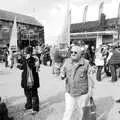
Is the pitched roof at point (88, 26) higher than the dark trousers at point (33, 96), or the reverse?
the pitched roof at point (88, 26)

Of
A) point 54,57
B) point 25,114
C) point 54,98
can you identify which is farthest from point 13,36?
point 25,114

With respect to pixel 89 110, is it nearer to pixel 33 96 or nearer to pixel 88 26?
pixel 33 96

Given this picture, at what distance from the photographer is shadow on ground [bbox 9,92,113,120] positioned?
4273 mm

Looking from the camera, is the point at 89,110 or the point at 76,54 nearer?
the point at 76,54

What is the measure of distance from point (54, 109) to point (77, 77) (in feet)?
6.60

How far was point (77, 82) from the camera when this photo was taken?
300cm

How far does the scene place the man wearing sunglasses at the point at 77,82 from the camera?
9.85 feet

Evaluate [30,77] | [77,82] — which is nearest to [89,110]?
[77,82]

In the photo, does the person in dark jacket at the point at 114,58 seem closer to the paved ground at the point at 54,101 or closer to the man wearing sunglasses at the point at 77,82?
the paved ground at the point at 54,101

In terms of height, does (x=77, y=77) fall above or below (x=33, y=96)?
above

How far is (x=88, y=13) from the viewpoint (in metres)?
25.3

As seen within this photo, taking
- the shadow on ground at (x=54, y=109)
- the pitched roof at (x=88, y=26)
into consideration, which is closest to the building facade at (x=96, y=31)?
the pitched roof at (x=88, y=26)

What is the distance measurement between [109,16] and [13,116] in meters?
20.7

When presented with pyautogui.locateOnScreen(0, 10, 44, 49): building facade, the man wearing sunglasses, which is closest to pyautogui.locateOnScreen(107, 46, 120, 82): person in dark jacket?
the man wearing sunglasses
